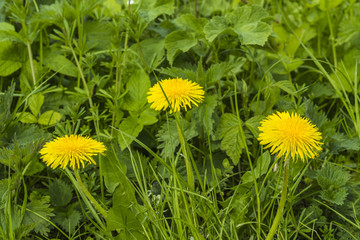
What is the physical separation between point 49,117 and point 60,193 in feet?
1.14

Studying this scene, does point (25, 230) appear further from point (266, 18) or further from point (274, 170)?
point (266, 18)

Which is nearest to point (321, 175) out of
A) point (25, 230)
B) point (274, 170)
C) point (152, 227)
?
point (274, 170)

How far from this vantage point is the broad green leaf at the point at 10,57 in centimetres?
182

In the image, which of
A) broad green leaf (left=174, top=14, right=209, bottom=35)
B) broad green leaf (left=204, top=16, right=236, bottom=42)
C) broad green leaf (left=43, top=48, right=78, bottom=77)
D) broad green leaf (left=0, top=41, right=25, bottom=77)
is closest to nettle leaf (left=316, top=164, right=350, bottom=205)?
broad green leaf (left=204, top=16, right=236, bottom=42)

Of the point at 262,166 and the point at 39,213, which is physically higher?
the point at 262,166

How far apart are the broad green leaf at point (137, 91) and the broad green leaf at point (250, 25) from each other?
41 cm

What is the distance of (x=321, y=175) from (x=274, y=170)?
0.17 meters

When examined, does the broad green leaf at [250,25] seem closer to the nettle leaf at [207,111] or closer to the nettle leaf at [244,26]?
the nettle leaf at [244,26]

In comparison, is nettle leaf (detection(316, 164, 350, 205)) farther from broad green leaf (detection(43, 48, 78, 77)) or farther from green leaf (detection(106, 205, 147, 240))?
broad green leaf (detection(43, 48, 78, 77))

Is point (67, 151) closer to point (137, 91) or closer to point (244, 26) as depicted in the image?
point (137, 91)

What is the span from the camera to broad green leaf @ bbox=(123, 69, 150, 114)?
1.63 meters

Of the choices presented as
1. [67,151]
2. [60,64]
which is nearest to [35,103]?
[60,64]

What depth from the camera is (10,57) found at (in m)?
1.85

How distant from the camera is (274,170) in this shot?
1380 millimetres
